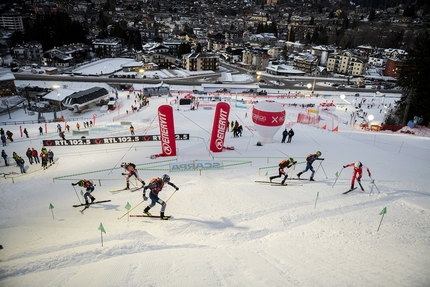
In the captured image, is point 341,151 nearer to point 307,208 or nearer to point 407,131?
point 307,208

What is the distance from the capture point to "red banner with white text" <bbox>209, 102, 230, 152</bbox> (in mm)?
16928

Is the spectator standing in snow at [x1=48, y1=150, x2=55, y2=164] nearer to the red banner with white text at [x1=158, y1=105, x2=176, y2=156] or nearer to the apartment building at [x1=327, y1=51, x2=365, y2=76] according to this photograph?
the red banner with white text at [x1=158, y1=105, x2=176, y2=156]

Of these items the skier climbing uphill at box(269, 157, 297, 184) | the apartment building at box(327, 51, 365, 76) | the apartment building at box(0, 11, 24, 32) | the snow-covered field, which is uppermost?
the apartment building at box(0, 11, 24, 32)

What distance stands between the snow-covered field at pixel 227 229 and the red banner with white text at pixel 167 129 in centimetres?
105

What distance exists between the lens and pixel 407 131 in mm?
25891

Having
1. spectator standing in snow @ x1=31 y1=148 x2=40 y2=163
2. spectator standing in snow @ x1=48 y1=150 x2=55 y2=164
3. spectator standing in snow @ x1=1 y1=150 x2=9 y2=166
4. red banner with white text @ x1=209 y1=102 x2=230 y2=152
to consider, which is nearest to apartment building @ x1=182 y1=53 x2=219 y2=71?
red banner with white text @ x1=209 y1=102 x2=230 y2=152

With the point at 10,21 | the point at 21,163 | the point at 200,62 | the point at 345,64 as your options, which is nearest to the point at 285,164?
the point at 21,163

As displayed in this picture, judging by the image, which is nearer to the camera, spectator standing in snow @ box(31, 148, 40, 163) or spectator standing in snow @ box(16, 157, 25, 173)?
spectator standing in snow @ box(16, 157, 25, 173)

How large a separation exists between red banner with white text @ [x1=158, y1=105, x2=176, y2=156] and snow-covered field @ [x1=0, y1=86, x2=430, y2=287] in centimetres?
105

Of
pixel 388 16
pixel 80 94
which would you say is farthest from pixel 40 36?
pixel 388 16

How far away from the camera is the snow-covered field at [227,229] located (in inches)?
277

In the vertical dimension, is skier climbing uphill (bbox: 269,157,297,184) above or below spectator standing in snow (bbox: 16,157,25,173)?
above

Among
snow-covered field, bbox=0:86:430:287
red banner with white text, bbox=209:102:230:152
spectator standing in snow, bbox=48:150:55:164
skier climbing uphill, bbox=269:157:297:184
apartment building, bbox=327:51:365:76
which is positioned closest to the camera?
snow-covered field, bbox=0:86:430:287

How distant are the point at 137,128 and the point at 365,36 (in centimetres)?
13385
